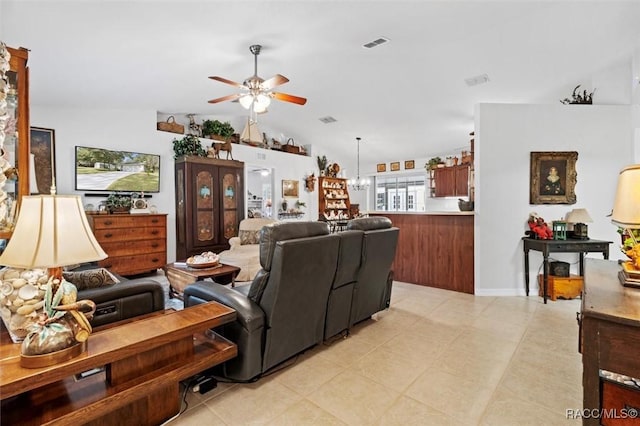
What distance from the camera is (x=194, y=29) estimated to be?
2.99m

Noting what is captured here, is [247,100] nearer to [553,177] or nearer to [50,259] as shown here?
[50,259]

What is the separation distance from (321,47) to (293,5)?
946mm

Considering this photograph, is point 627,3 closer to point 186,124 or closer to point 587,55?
point 587,55

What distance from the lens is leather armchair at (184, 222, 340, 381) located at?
1934 millimetres

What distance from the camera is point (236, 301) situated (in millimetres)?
1994

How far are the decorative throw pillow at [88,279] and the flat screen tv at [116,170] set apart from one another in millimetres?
3410

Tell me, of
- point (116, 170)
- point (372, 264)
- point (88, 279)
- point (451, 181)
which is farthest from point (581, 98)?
point (116, 170)

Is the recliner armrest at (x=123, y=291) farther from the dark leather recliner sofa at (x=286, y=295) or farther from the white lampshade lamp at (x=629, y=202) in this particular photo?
the white lampshade lamp at (x=629, y=202)

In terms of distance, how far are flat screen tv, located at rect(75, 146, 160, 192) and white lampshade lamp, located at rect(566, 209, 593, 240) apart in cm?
635

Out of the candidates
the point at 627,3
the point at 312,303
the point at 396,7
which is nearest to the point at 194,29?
the point at 396,7

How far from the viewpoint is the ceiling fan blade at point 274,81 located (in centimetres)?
313

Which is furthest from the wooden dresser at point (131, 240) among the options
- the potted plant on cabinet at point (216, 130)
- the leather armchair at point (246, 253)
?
the potted plant on cabinet at point (216, 130)

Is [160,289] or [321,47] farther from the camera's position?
[321,47]

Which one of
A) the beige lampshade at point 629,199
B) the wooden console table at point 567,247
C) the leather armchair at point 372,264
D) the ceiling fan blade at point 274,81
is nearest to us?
the beige lampshade at point 629,199
